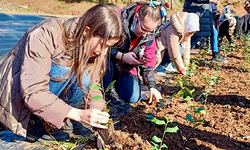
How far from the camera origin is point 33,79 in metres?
→ 1.51

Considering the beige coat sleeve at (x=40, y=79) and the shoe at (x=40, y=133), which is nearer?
the beige coat sleeve at (x=40, y=79)

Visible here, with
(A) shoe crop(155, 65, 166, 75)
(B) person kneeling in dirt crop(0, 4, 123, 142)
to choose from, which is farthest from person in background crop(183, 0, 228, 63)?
(B) person kneeling in dirt crop(0, 4, 123, 142)

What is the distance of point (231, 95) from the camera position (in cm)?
299

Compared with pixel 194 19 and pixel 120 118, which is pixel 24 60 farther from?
pixel 194 19

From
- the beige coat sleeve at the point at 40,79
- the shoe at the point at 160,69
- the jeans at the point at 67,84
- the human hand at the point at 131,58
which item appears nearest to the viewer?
the beige coat sleeve at the point at 40,79

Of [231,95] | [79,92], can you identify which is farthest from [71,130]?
[231,95]

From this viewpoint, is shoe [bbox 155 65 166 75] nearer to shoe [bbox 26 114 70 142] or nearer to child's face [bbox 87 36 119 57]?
shoe [bbox 26 114 70 142]

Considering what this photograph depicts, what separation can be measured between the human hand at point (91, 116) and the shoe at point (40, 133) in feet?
1.41

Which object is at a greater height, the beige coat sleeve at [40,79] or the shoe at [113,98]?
the beige coat sleeve at [40,79]

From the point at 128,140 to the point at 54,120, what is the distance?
0.59m

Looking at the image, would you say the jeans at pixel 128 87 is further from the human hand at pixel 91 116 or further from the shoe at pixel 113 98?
the human hand at pixel 91 116

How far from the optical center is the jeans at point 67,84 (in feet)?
5.99

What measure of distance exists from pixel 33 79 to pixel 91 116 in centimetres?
38

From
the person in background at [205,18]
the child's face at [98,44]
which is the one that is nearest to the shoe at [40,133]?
the child's face at [98,44]
